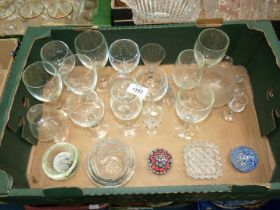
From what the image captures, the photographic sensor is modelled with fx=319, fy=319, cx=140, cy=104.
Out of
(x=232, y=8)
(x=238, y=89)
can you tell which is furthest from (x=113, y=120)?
(x=232, y=8)

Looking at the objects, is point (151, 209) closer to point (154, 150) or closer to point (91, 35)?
point (154, 150)

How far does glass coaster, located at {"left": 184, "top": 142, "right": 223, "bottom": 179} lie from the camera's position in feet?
3.41

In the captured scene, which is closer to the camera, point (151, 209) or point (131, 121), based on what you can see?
point (131, 121)

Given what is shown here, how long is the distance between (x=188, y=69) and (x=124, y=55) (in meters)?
0.25

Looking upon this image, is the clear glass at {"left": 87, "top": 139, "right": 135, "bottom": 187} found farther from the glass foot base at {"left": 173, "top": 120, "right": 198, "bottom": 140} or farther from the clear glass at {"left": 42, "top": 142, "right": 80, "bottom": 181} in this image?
the glass foot base at {"left": 173, "top": 120, "right": 198, "bottom": 140}

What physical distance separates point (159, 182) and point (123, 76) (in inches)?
17.0

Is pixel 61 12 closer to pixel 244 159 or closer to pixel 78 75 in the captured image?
pixel 78 75

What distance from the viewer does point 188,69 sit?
3.95 ft

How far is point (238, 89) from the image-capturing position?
1207mm

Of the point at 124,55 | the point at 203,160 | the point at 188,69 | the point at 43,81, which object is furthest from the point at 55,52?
the point at 203,160

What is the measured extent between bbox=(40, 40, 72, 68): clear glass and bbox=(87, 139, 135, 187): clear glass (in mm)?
359

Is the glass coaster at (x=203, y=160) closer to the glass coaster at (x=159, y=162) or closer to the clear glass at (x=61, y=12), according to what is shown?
the glass coaster at (x=159, y=162)

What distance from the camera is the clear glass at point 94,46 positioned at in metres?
1.17

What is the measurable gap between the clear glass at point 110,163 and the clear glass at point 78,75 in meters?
0.22
